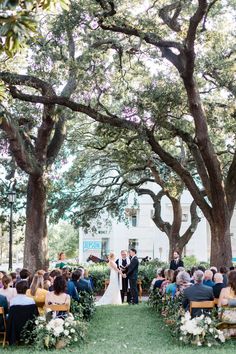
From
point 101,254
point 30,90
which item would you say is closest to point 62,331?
point 30,90

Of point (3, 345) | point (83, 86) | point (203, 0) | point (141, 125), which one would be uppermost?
point (203, 0)

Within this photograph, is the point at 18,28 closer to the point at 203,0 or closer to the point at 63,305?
the point at 63,305

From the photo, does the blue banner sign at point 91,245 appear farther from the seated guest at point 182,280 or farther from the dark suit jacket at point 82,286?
the seated guest at point 182,280

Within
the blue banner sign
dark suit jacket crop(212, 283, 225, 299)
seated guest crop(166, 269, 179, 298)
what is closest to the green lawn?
seated guest crop(166, 269, 179, 298)

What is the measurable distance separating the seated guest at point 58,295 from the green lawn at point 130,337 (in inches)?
30.0

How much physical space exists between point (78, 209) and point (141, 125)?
12443 mm

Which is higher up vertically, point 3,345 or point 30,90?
A: point 30,90

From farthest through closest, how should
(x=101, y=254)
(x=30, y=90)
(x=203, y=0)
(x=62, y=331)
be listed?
(x=101, y=254) < (x=30, y=90) < (x=203, y=0) < (x=62, y=331)

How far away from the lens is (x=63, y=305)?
8.70 metres

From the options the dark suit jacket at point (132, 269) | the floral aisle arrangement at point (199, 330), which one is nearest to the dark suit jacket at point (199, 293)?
the floral aisle arrangement at point (199, 330)

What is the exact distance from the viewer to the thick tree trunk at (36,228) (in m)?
16.3

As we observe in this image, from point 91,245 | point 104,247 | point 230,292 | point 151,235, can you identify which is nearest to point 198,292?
point 230,292

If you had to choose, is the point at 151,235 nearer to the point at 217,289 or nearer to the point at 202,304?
the point at 217,289

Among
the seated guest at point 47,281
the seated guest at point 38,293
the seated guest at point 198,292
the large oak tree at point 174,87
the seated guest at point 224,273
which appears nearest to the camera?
the seated guest at point 198,292
